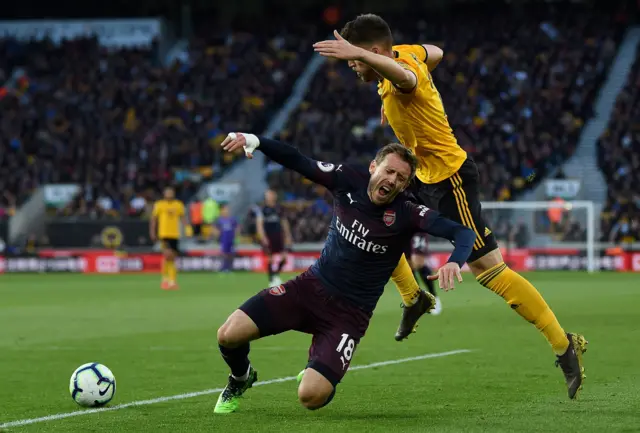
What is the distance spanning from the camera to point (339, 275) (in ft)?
22.7

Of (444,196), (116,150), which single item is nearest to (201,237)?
(116,150)

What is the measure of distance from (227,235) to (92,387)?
22489 mm

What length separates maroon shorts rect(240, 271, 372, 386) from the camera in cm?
682

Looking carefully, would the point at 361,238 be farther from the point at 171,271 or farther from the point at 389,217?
the point at 171,271

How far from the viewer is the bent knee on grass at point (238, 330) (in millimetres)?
6797

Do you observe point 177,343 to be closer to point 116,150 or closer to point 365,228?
point 365,228

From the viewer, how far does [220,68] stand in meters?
38.0

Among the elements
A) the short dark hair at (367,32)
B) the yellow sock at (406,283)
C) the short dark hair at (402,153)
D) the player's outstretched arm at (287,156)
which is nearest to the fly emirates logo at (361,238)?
the player's outstretched arm at (287,156)

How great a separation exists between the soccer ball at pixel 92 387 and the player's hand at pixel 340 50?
262 centimetres

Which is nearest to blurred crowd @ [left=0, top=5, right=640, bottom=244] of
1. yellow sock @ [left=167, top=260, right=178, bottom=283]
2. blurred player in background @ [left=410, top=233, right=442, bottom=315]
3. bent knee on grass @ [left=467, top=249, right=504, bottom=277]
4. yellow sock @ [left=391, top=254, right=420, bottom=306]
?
yellow sock @ [left=167, top=260, right=178, bottom=283]

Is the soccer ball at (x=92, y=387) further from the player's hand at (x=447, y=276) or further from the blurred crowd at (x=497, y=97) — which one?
the blurred crowd at (x=497, y=97)

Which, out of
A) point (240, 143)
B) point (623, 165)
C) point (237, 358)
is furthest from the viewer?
point (623, 165)

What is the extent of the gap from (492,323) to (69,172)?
72.2 feet

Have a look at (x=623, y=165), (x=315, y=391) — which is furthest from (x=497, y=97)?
(x=315, y=391)
